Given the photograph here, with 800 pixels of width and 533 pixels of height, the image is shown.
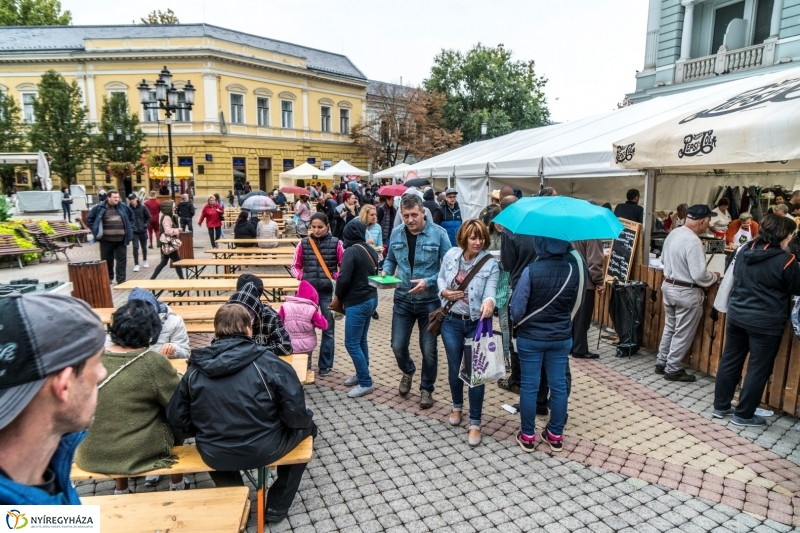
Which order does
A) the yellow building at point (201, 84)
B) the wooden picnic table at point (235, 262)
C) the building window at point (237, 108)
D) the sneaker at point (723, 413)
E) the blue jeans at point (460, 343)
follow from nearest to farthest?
Answer: 1. the blue jeans at point (460, 343)
2. the sneaker at point (723, 413)
3. the wooden picnic table at point (235, 262)
4. the yellow building at point (201, 84)
5. the building window at point (237, 108)

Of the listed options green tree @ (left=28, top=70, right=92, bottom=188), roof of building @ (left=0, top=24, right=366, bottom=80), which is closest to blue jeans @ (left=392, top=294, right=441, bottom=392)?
green tree @ (left=28, top=70, right=92, bottom=188)

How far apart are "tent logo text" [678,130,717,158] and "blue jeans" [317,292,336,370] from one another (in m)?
4.14

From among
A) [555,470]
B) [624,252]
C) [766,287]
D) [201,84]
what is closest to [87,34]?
[201,84]

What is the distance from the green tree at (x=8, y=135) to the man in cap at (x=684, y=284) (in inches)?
1350

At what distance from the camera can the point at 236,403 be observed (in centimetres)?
279

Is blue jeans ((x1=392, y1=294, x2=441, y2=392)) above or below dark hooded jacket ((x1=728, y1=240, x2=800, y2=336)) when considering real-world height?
below

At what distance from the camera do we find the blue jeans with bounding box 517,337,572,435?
12.4 ft

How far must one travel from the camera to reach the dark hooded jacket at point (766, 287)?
400cm

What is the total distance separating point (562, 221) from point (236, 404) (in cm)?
253

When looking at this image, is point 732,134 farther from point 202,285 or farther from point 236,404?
point 202,285

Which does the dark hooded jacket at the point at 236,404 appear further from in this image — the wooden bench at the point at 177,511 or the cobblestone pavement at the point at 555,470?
the cobblestone pavement at the point at 555,470

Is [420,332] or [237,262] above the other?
[237,262]

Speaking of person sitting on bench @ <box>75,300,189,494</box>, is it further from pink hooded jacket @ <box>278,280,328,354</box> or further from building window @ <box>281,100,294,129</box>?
building window @ <box>281,100,294,129</box>

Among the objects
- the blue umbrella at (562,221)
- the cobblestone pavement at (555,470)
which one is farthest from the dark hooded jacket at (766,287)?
the blue umbrella at (562,221)
